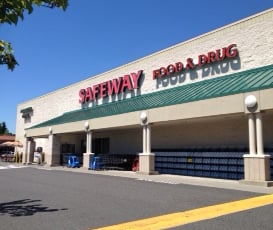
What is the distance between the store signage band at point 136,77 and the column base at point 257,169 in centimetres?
819

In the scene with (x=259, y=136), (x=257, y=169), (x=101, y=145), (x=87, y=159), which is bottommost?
(x=257, y=169)

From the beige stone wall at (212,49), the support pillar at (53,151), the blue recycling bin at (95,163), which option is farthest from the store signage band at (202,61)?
the support pillar at (53,151)

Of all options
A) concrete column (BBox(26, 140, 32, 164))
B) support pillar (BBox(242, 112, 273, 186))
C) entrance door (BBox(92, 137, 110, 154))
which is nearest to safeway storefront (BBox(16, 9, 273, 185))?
support pillar (BBox(242, 112, 273, 186))

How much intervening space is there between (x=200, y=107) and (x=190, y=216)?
33.0 ft

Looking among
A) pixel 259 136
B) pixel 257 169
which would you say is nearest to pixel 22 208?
pixel 257 169

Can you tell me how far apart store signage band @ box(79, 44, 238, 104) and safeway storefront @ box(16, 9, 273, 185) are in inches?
2.5

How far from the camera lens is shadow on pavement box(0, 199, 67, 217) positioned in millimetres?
9399

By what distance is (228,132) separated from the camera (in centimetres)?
2100

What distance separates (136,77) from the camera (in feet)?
96.5

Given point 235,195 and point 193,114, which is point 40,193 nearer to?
point 235,195

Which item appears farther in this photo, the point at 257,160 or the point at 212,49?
the point at 212,49

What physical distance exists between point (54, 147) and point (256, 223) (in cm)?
2839

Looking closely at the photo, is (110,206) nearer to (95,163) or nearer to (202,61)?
(202,61)

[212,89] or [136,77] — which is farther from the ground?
[136,77]
